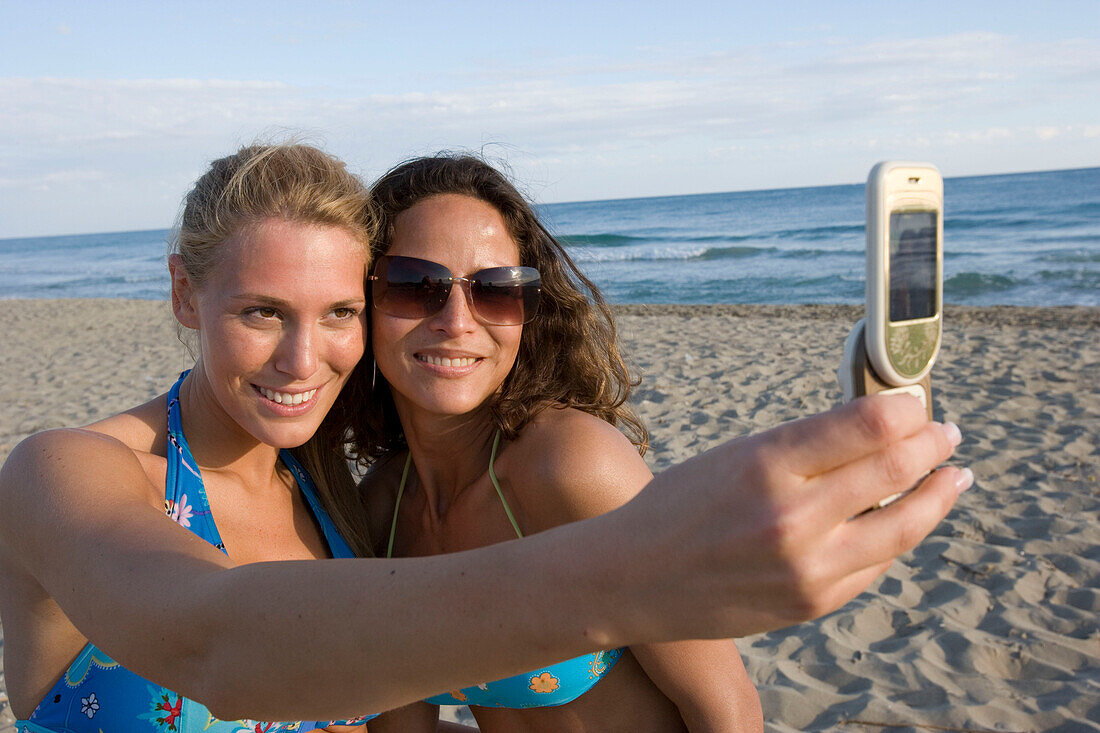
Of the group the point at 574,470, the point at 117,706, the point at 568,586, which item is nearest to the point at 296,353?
the point at 574,470

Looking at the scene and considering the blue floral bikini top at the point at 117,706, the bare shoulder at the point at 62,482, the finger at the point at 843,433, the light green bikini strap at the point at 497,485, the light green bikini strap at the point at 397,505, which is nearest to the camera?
the finger at the point at 843,433

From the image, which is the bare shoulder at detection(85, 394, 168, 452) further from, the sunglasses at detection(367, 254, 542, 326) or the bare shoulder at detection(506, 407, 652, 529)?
the bare shoulder at detection(506, 407, 652, 529)

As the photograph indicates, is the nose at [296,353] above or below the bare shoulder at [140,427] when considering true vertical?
above

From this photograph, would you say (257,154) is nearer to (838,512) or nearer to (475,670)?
(475,670)

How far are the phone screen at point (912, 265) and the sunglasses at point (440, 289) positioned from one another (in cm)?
124

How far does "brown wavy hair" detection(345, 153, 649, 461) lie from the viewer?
221 centimetres

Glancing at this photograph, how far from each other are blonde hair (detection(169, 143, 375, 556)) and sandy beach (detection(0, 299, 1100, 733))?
204 centimetres

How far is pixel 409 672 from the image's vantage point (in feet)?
2.84

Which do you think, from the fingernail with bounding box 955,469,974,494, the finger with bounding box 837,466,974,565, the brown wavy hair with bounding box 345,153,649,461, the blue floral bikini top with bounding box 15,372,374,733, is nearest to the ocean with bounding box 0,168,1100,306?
the brown wavy hair with bounding box 345,153,649,461

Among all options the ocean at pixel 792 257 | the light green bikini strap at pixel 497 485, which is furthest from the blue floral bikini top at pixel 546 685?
the ocean at pixel 792 257

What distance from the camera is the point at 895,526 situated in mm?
788

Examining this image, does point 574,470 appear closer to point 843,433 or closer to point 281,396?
point 281,396

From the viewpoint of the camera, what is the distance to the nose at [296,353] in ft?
6.27

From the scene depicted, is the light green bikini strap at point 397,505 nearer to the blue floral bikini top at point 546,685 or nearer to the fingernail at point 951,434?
the blue floral bikini top at point 546,685
